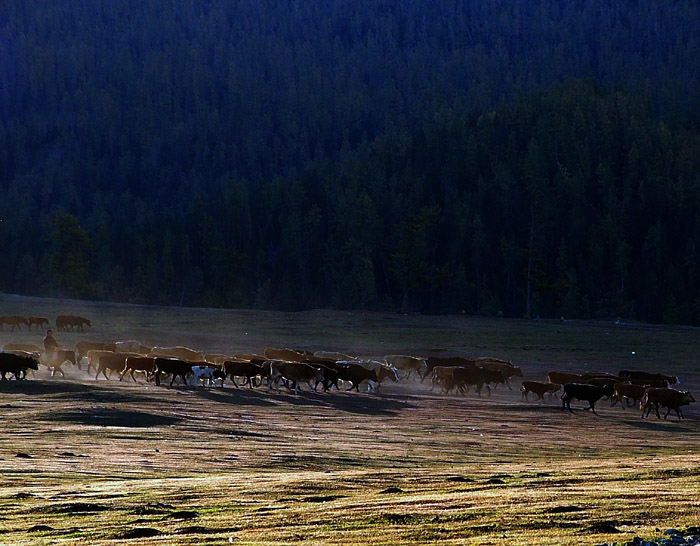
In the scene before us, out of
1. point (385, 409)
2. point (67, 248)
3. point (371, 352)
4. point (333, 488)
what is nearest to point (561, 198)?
point (67, 248)

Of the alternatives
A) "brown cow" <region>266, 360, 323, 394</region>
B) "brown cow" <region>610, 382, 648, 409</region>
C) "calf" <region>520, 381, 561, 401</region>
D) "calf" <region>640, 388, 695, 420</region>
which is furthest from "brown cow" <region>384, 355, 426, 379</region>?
"calf" <region>640, 388, 695, 420</region>

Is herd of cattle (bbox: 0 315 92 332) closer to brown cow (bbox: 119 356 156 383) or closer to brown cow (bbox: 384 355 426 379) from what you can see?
brown cow (bbox: 384 355 426 379)

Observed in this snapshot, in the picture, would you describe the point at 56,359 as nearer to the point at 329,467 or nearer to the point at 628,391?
the point at 628,391

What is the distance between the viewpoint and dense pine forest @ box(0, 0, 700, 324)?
101750 mm

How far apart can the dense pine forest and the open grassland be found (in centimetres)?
6394

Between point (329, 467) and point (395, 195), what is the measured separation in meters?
104

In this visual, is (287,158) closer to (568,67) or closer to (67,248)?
(568,67)

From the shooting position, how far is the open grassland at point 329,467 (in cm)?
1103

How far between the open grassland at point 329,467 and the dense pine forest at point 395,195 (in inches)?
2517

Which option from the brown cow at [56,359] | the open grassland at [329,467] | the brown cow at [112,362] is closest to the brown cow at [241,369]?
the open grassland at [329,467]

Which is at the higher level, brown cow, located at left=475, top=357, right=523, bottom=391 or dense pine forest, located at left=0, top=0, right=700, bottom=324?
dense pine forest, located at left=0, top=0, right=700, bottom=324

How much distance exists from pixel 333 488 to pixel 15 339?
4527cm

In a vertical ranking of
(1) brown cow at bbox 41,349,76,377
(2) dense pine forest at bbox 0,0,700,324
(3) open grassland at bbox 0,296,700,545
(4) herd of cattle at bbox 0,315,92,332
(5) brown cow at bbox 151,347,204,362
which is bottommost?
(3) open grassland at bbox 0,296,700,545

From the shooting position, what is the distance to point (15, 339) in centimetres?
5538
